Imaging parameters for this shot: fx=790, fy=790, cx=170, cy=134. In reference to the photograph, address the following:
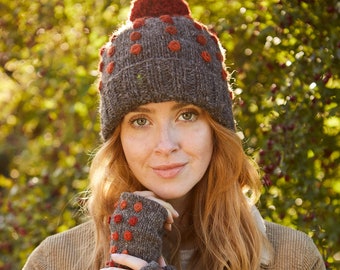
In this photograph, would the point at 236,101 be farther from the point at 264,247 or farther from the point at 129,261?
the point at 129,261

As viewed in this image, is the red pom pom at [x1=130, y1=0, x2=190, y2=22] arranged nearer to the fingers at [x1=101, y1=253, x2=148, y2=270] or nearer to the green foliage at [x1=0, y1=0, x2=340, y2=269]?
the green foliage at [x1=0, y1=0, x2=340, y2=269]

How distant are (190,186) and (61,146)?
2.29 m

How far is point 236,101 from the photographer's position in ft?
12.6

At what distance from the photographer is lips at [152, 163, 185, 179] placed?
116 inches

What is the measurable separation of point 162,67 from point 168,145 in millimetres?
287

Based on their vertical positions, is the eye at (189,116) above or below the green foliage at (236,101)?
above

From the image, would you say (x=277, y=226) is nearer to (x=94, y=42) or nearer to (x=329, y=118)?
(x=329, y=118)

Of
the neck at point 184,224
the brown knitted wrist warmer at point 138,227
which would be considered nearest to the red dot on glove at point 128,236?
the brown knitted wrist warmer at point 138,227

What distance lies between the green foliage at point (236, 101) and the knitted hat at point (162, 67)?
0.53 metres

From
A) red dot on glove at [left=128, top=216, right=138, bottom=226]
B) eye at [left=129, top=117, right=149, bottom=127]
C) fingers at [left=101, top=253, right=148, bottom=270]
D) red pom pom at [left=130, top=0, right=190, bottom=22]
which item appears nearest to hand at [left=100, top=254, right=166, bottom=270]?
fingers at [left=101, top=253, right=148, bottom=270]

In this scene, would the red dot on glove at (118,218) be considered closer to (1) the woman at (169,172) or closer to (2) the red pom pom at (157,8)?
(1) the woman at (169,172)

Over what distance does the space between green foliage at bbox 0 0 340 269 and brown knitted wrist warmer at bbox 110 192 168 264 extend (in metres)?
0.83

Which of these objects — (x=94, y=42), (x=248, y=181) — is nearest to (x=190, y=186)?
(x=248, y=181)

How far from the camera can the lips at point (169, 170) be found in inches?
116
